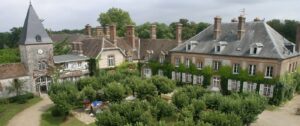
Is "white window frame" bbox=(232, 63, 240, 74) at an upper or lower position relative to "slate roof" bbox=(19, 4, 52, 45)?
lower

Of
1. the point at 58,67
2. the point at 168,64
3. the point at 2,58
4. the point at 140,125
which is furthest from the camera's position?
the point at 2,58

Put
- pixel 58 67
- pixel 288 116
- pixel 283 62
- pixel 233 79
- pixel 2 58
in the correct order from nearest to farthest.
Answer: pixel 288 116
pixel 283 62
pixel 233 79
pixel 58 67
pixel 2 58

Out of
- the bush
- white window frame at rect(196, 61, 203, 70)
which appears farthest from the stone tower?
white window frame at rect(196, 61, 203, 70)

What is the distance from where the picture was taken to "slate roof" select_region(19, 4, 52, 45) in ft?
127

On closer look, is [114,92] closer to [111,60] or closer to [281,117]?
[111,60]

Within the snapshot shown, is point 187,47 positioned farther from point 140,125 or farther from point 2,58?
point 2,58

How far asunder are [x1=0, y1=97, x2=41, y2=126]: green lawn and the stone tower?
3.75 meters

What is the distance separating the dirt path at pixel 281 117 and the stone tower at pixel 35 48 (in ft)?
106

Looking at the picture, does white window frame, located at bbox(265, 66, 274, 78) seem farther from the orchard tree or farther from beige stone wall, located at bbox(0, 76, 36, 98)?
beige stone wall, located at bbox(0, 76, 36, 98)

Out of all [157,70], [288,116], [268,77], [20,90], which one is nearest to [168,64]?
[157,70]

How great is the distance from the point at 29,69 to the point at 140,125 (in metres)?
28.5

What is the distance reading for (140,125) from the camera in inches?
707

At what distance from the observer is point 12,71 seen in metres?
38.3

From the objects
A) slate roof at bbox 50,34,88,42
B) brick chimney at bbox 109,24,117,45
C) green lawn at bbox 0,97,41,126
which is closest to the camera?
green lawn at bbox 0,97,41,126
